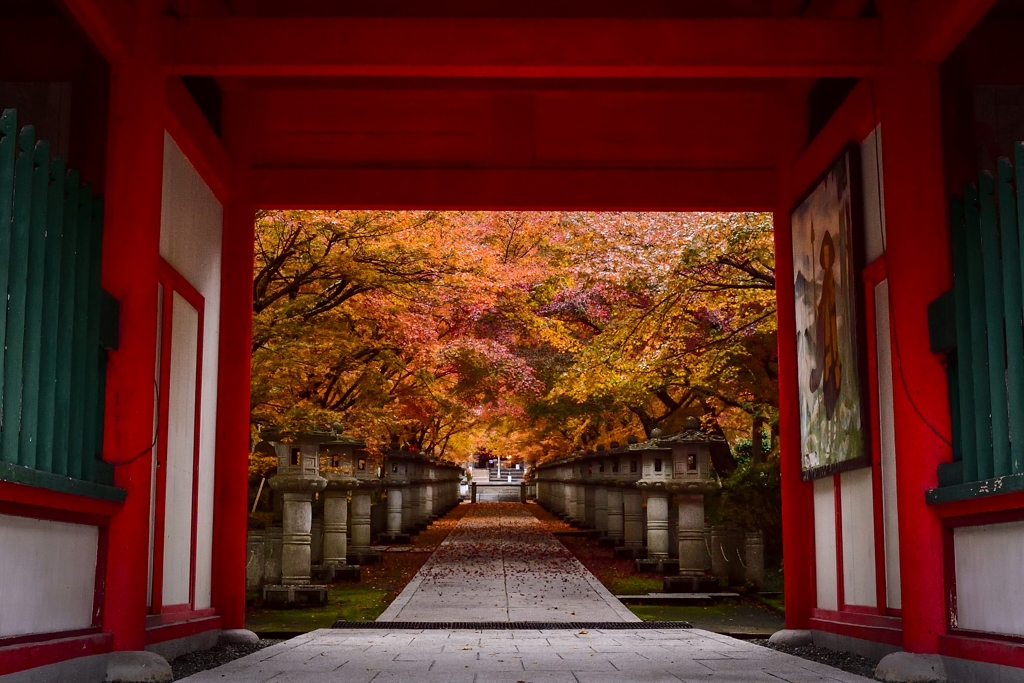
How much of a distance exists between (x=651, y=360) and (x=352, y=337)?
4.45 meters

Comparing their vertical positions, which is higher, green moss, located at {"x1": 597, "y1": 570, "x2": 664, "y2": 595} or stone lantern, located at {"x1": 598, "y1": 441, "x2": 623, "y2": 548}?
stone lantern, located at {"x1": 598, "y1": 441, "x2": 623, "y2": 548}

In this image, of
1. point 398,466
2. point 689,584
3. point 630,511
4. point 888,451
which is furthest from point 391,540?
point 888,451

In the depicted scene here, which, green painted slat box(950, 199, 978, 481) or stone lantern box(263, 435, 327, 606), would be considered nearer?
green painted slat box(950, 199, 978, 481)

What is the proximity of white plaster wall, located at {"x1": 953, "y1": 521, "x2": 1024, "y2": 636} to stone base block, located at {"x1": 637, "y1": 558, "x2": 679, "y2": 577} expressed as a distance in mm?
11873

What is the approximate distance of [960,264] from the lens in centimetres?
584

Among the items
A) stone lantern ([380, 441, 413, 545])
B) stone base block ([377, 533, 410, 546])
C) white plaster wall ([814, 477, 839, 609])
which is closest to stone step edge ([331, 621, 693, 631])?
white plaster wall ([814, 477, 839, 609])

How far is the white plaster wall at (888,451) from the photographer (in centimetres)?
679

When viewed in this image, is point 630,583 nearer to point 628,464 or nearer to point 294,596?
point 628,464

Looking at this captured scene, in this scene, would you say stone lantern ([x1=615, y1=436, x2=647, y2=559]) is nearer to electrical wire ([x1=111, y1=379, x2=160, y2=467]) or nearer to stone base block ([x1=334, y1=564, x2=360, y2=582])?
stone base block ([x1=334, y1=564, x2=360, y2=582])

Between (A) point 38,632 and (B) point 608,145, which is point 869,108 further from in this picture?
(A) point 38,632

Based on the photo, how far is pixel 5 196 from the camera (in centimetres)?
466

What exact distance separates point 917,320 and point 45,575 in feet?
15.6

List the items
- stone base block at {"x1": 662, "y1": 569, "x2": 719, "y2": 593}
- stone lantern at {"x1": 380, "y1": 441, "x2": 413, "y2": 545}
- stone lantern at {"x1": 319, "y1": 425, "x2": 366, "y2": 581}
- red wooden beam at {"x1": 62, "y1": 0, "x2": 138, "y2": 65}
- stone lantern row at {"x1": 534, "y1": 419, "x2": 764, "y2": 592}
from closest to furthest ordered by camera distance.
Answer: red wooden beam at {"x1": 62, "y1": 0, "x2": 138, "y2": 65}, stone base block at {"x1": 662, "y1": 569, "x2": 719, "y2": 593}, stone lantern row at {"x1": 534, "y1": 419, "x2": 764, "y2": 592}, stone lantern at {"x1": 319, "y1": 425, "x2": 366, "y2": 581}, stone lantern at {"x1": 380, "y1": 441, "x2": 413, "y2": 545}

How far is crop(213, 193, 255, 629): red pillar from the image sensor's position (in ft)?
28.8
